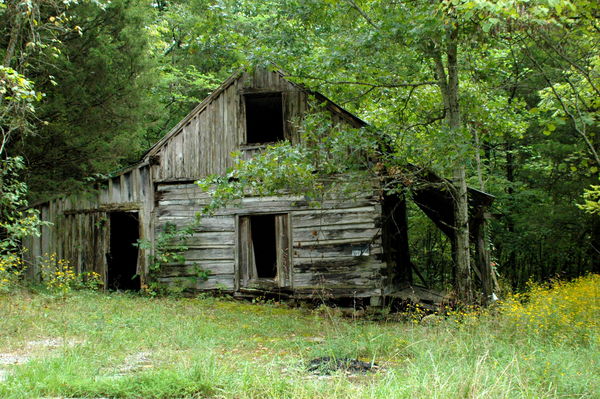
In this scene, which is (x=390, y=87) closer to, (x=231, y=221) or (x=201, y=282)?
(x=231, y=221)

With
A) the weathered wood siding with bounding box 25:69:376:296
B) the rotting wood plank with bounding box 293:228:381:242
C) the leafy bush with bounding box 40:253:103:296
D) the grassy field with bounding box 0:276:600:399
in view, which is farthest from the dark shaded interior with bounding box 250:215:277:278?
the grassy field with bounding box 0:276:600:399

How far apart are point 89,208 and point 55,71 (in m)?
3.48

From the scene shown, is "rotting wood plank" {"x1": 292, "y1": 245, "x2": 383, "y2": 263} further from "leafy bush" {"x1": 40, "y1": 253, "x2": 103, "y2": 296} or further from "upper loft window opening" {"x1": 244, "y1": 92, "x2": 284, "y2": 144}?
"leafy bush" {"x1": 40, "y1": 253, "x2": 103, "y2": 296}

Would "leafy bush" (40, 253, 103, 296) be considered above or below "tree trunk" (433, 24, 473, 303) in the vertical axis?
below

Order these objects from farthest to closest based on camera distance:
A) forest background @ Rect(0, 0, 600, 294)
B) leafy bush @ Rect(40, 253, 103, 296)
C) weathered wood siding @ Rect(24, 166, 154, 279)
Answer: weathered wood siding @ Rect(24, 166, 154, 279)
leafy bush @ Rect(40, 253, 103, 296)
forest background @ Rect(0, 0, 600, 294)

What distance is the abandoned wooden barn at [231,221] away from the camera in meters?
12.5

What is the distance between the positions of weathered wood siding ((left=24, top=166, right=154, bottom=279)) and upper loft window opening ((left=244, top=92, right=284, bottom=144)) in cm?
313

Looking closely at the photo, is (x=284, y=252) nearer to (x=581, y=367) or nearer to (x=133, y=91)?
(x=133, y=91)

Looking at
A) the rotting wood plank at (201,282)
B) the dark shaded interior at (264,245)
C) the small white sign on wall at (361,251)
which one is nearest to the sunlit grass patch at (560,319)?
the small white sign on wall at (361,251)

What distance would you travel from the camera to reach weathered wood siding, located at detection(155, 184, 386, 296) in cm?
1236

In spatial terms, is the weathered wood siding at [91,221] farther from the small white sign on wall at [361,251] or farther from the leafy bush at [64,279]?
the small white sign on wall at [361,251]

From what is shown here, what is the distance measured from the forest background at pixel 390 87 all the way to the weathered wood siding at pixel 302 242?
221cm

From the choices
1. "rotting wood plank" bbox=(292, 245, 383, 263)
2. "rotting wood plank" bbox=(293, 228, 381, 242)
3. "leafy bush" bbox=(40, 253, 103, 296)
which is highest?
"rotting wood plank" bbox=(293, 228, 381, 242)

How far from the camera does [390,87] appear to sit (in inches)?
428
